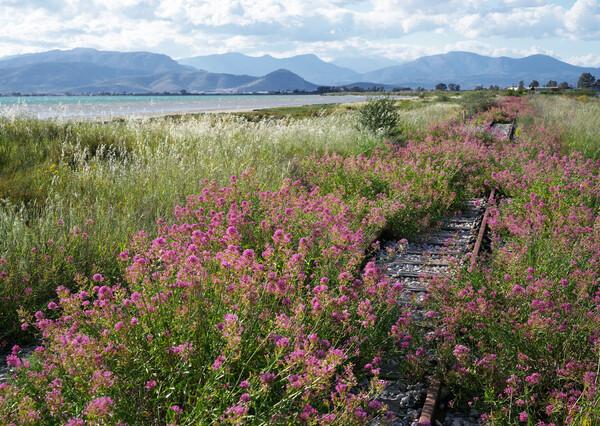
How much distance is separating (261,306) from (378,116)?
14.0 m

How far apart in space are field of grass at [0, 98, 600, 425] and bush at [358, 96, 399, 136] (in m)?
7.44

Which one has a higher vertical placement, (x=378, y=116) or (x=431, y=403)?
(x=378, y=116)

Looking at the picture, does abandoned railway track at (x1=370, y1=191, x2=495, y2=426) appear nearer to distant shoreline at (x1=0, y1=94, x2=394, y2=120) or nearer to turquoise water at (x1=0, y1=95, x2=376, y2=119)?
distant shoreline at (x1=0, y1=94, x2=394, y2=120)

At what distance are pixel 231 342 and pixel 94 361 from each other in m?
0.70

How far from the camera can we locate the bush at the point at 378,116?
52.1 ft

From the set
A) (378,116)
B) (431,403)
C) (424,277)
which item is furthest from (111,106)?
(431,403)

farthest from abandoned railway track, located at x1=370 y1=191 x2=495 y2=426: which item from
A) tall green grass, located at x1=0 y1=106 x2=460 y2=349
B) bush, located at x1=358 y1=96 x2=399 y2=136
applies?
bush, located at x1=358 y1=96 x2=399 y2=136

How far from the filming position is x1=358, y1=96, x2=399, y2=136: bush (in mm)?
15866

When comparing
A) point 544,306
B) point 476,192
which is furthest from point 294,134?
point 544,306

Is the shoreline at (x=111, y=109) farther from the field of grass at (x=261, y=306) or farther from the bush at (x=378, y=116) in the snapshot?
the field of grass at (x=261, y=306)

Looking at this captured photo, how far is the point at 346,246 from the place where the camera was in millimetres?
4293

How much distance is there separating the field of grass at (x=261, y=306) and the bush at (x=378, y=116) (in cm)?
744

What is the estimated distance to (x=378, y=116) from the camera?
626 inches

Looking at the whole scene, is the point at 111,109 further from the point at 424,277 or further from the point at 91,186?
the point at 424,277
